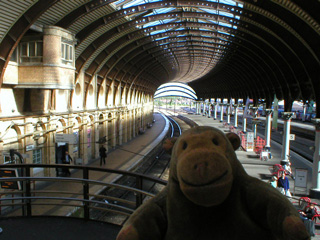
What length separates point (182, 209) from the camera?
7.20 ft

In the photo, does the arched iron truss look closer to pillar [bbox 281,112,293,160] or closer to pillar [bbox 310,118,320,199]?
pillar [bbox 310,118,320,199]

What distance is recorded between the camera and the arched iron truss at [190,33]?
480 inches

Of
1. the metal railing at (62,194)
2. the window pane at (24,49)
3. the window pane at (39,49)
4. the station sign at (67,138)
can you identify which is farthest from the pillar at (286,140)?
the window pane at (24,49)

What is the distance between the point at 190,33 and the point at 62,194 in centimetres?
1739

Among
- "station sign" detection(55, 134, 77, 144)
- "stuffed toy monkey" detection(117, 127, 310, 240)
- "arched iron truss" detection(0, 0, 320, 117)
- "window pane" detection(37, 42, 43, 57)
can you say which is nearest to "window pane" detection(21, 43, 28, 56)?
"window pane" detection(37, 42, 43, 57)

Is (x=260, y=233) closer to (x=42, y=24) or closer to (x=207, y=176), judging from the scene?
(x=207, y=176)

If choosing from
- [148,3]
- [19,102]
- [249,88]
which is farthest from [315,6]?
[249,88]

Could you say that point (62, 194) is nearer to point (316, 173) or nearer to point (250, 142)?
point (316, 173)

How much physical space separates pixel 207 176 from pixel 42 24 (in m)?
13.5

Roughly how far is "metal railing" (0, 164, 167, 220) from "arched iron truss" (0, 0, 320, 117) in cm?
524

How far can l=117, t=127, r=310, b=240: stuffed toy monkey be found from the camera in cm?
200

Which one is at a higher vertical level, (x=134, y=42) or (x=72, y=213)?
(x=134, y=42)

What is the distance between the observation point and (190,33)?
83.7 ft

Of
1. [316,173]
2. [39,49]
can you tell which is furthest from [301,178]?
[39,49]
